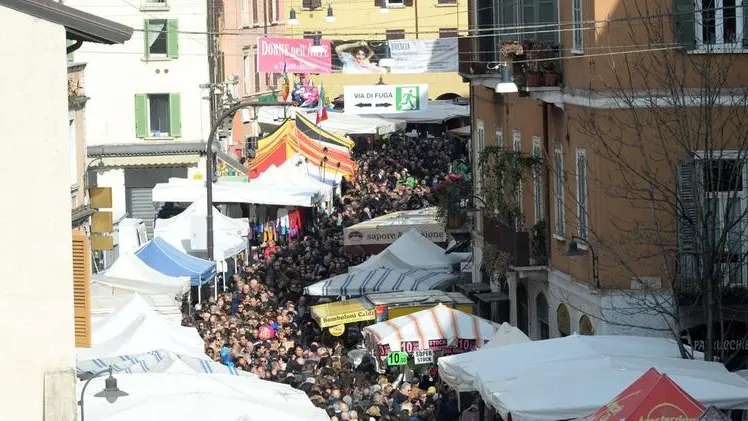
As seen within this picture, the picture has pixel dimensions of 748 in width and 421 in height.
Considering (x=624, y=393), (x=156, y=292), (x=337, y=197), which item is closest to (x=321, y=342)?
(x=156, y=292)

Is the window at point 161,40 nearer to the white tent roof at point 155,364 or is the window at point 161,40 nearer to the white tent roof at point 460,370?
the white tent roof at point 155,364

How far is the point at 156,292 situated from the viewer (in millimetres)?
29625

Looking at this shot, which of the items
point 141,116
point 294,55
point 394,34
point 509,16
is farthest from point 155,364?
point 394,34

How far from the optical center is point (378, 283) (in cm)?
3022

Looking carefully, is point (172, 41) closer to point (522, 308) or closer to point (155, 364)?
point (522, 308)

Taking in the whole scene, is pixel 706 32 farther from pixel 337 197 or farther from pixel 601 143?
pixel 337 197

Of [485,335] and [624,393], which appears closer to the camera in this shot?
[624,393]

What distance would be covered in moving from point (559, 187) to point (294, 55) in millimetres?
12536

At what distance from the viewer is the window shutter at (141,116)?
5281cm

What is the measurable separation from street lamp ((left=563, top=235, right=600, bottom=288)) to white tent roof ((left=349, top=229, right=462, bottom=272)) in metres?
8.21

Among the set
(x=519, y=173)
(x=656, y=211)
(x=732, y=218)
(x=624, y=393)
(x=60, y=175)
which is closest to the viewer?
(x=60, y=175)

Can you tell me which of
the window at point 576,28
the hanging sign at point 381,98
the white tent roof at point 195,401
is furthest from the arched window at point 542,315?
the hanging sign at point 381,98

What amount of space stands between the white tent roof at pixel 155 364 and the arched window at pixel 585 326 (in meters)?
5.03

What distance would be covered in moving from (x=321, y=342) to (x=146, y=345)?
19.8 ft
